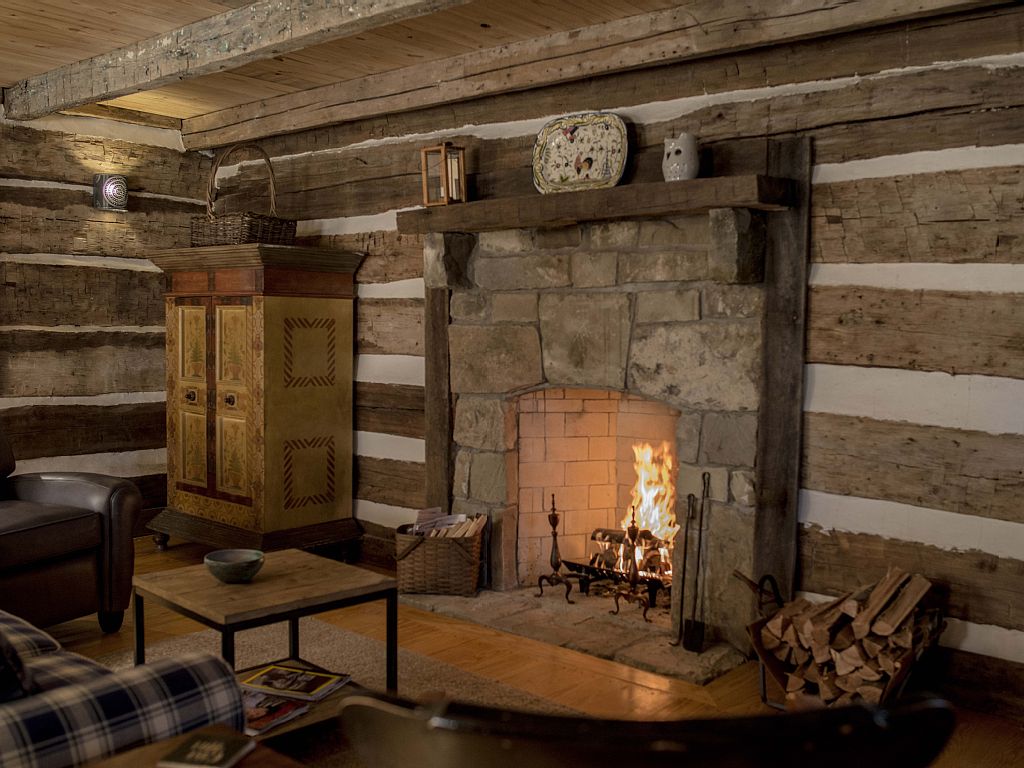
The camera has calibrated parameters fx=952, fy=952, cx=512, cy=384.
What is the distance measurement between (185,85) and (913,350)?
381 cm

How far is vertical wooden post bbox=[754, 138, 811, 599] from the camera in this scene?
3.50m

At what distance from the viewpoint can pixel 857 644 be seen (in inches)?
122

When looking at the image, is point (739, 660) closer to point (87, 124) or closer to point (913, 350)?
point (913, 350)

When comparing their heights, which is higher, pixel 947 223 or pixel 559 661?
pixel 947 223

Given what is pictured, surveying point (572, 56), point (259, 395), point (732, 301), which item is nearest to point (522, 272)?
point (572, 56)

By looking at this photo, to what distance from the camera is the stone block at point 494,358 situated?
4301 mm

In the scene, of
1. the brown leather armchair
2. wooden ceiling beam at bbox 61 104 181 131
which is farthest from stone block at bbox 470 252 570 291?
wooden ceiling beam at bbox 61 104 181 131

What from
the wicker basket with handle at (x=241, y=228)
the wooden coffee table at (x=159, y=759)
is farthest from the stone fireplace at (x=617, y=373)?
the wooden coffee table at (x=159, y=759)

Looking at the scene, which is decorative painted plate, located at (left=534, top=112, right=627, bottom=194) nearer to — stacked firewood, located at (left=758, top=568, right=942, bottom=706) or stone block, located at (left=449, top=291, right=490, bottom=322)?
stone block, located at (left=449, top=291, right=490, bottom=322)

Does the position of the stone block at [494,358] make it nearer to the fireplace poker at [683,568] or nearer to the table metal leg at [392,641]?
the fireplace poker at [683,568]

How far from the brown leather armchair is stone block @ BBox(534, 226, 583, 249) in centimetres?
203

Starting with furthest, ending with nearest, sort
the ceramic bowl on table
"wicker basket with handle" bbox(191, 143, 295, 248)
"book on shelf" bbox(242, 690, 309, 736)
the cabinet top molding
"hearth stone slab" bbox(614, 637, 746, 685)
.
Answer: "wicker basket with handle" bbox(191, 143, 295, 248) → the cabinet top molding → "hearth stone slab" bbox(614, 637, 746, 685) → the ceramic bowl on table → "book on shelf" bbox(242, 690, 309, 736)

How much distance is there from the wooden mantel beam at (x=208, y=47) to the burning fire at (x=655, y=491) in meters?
2.25

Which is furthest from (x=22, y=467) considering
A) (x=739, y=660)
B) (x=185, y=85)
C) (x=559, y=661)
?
(x=739, y=660)
